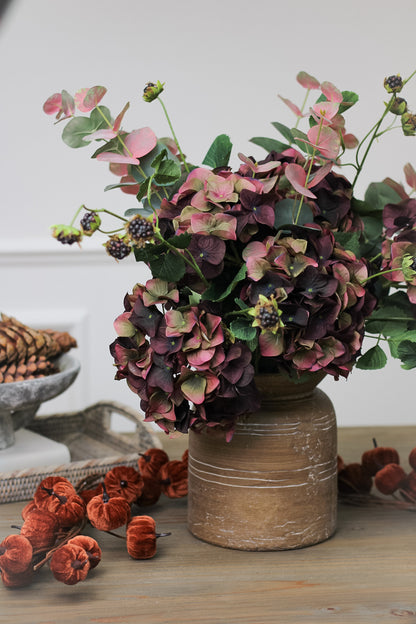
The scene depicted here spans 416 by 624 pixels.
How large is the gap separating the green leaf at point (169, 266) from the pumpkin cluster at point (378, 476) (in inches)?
15.6

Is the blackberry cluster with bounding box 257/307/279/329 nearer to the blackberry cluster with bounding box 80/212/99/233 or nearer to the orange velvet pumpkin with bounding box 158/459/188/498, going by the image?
the blackberry cluster with bounding box 80/212/99/233

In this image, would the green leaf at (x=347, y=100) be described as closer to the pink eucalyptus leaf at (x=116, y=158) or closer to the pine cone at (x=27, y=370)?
the pink eucalyptus leaf at (x=116, y=158)

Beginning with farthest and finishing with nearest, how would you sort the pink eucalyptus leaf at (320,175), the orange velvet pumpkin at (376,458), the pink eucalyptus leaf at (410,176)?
the orange velvet pumpkin at (376,458) < the pink eucalyptus leaf at (410,176) < the pink eucalyptus leaf at (320,175)

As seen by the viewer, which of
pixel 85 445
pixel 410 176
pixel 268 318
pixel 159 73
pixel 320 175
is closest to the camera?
pixel 268 318

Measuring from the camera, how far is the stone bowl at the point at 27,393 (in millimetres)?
928

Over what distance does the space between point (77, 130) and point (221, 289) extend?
0.73 ft

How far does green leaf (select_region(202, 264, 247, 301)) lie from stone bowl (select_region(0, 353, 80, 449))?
346mm

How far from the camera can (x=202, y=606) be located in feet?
2.12

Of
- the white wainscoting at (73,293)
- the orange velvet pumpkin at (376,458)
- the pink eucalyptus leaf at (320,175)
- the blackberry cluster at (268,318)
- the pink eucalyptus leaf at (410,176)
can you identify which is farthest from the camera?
the white wainscoting at (73,293)

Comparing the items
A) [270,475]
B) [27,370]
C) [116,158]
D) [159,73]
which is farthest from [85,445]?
[159,73]

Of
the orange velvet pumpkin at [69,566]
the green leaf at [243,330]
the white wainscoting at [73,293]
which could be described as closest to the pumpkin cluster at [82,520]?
the orange velvet pumpkin at [69,566]

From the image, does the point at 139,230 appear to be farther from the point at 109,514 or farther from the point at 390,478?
the point at 390,478

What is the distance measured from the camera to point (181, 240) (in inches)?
25.3

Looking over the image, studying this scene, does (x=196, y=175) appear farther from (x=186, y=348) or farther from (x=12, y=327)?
(x=12, y=327)
